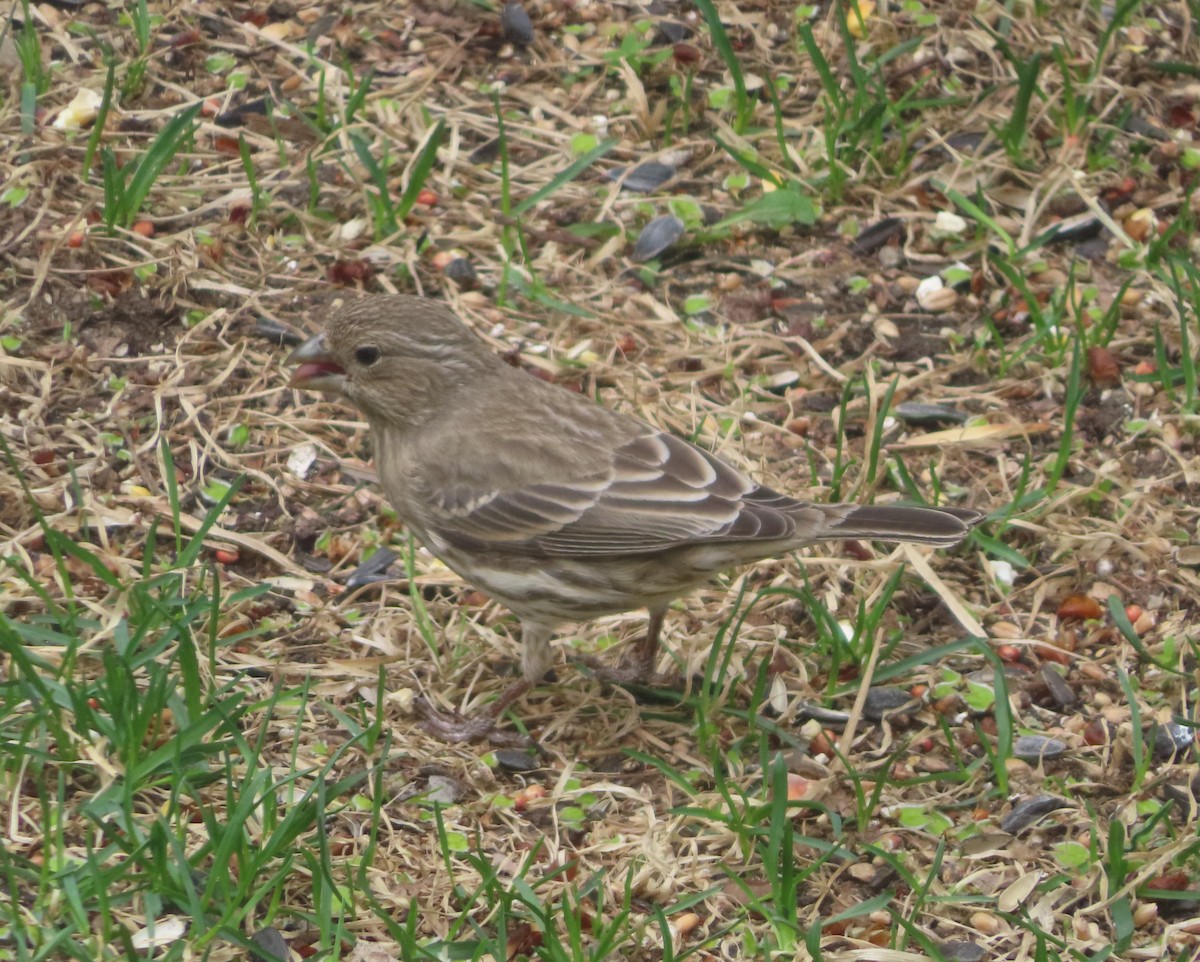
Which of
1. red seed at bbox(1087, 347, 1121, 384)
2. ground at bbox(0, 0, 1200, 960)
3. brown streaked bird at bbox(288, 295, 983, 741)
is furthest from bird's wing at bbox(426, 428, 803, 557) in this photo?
red seed at bbox(1087, 347, 1121, 384)

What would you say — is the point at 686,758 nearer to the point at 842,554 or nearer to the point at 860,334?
the point at 842,554

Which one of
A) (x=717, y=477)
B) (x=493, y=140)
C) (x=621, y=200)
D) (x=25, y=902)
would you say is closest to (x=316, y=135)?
(x=493, y=140)

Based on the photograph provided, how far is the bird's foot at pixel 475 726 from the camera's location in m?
4.94

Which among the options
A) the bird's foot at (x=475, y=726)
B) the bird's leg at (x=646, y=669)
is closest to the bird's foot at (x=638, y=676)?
the bird's leg at (x=646, y=669)

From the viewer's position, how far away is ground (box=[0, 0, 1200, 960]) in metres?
4.30

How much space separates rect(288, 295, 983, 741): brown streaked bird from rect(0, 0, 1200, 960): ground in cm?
34

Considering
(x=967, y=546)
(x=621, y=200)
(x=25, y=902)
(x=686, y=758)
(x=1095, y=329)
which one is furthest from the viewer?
(x=621, y=200)

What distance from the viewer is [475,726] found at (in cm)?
496

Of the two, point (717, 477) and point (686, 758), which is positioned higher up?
point (717, 477)

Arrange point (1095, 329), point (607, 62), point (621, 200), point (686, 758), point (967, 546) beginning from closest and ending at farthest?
point (686, 758), point (967, 546), point (1095, 329), point (621, 200), point (607, 62)

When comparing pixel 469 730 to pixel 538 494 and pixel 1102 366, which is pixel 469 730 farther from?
pixel 1102 366

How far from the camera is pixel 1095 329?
6.03 m

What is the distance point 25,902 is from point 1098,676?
299 centimetres

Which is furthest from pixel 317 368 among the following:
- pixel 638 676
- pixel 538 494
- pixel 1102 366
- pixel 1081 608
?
pixel 1102 366
